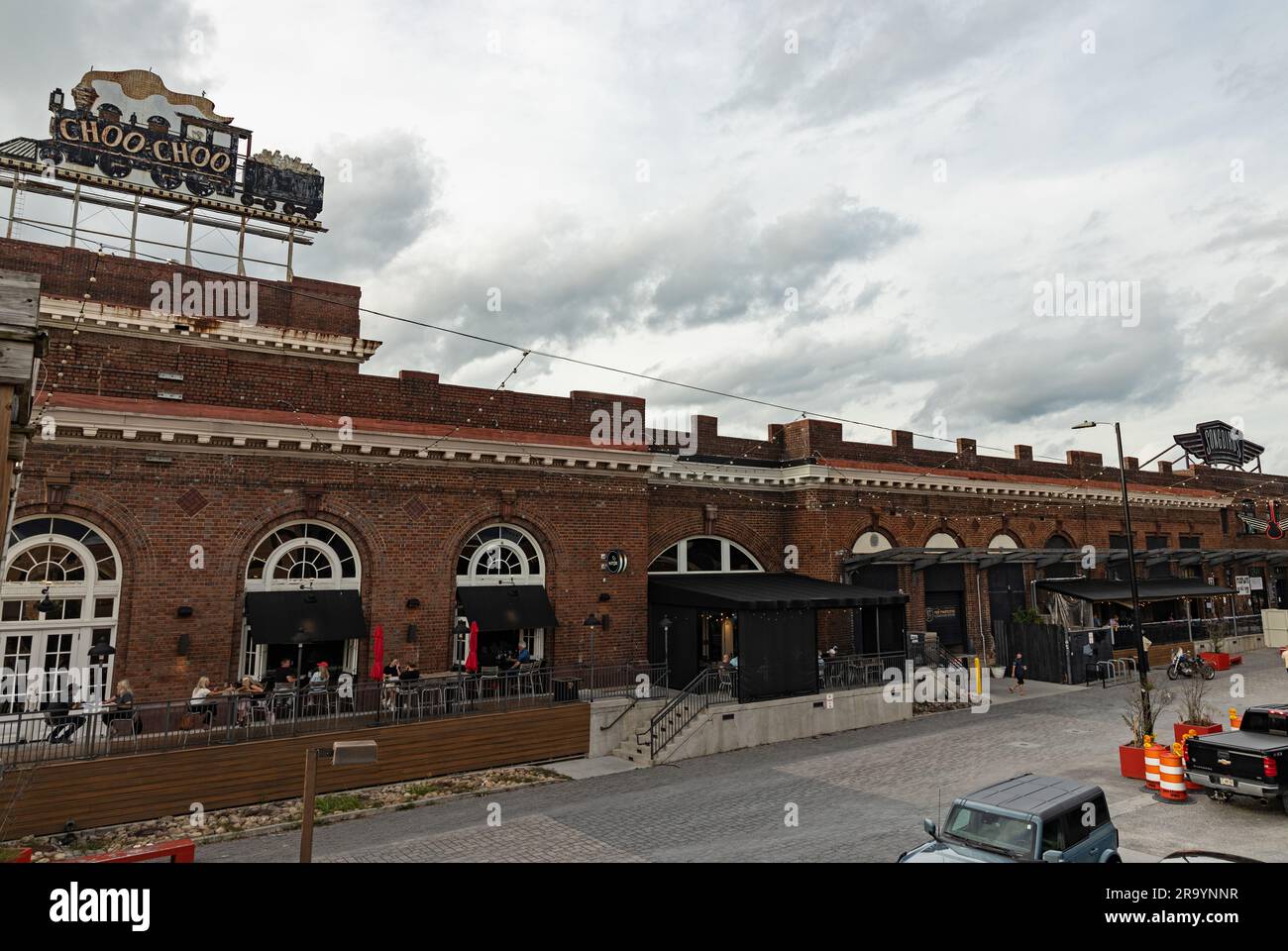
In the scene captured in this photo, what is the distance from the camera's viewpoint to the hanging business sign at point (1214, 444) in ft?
146

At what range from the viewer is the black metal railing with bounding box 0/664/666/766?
1364 cm

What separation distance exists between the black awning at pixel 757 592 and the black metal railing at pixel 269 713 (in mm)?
3542

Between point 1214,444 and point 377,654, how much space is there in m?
48.6

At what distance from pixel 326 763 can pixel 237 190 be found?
2205 centimetres

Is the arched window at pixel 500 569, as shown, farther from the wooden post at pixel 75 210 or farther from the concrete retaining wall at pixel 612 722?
the wooden post at pixel 75 210

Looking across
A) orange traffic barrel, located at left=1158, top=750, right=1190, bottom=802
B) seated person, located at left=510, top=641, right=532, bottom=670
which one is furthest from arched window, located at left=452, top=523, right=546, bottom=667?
orange traffic barrel, located at left=1158, top=750, right=1190, bottom=802

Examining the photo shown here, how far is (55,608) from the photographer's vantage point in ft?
51.0

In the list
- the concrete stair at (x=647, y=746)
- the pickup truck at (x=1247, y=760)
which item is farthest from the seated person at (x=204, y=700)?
the pickup truck at (x=1247, y=760)

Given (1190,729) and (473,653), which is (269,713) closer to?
(473,653)

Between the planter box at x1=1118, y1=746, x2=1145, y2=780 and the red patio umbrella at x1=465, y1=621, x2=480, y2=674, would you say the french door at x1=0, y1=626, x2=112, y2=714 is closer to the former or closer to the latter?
the red patio umbrella at x1=465, y1=621, x2=480, y2=674

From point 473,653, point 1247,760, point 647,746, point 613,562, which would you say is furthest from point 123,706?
point 1247,760

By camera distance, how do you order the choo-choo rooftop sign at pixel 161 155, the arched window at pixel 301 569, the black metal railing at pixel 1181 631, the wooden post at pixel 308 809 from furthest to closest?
the black metal railing at pixel 1181 631
the choo-choo rooftop sign at pixel 161 155
the arched window at pixel 301 569
the wooden post at pixel 308 809

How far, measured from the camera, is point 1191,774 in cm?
1430
